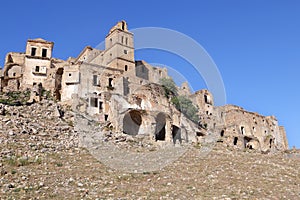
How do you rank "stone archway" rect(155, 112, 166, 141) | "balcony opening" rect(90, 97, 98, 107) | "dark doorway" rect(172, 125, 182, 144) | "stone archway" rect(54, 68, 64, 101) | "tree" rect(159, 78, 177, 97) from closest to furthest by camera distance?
"stone archway" rect(155, 112, 166, 141), "balcony opening" rect(90, 97, 98, 107), "dark doorway" rect(172, 125, 182, 144), "stone archway" rect(54, 68, 64, 101), "tree" rect(159, 78, 177, 97)

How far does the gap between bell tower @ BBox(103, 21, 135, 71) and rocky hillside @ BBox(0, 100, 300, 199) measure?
26095 mm

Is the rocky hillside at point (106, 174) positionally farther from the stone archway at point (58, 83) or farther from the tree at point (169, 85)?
the tree at point (169, 85)

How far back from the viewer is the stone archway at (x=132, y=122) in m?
41.3

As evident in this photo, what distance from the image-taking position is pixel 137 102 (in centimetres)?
4478

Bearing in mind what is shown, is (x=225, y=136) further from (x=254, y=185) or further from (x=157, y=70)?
(x=254, y=185)

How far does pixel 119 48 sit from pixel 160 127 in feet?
74.1

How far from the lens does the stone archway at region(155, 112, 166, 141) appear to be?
4219 centimetres

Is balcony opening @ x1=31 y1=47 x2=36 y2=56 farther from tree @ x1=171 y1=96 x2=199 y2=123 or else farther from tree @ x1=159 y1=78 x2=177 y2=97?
tree @ x1=171 y1=96 x2=199 y2=123

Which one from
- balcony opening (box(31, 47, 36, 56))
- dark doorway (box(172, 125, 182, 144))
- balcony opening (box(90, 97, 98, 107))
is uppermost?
balcony opening (box(31, 47, 36, 56))

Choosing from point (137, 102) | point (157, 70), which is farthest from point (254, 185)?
point (157, 70)

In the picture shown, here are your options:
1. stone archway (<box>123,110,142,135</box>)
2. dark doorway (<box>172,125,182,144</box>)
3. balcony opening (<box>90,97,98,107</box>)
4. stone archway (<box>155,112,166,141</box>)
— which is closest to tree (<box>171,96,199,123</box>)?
dark doorway (<box>172,125,182,144</box>)

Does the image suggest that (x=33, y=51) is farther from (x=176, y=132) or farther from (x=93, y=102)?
(x=176, y=132)

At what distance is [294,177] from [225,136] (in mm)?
30957

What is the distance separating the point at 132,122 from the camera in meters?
42.3
